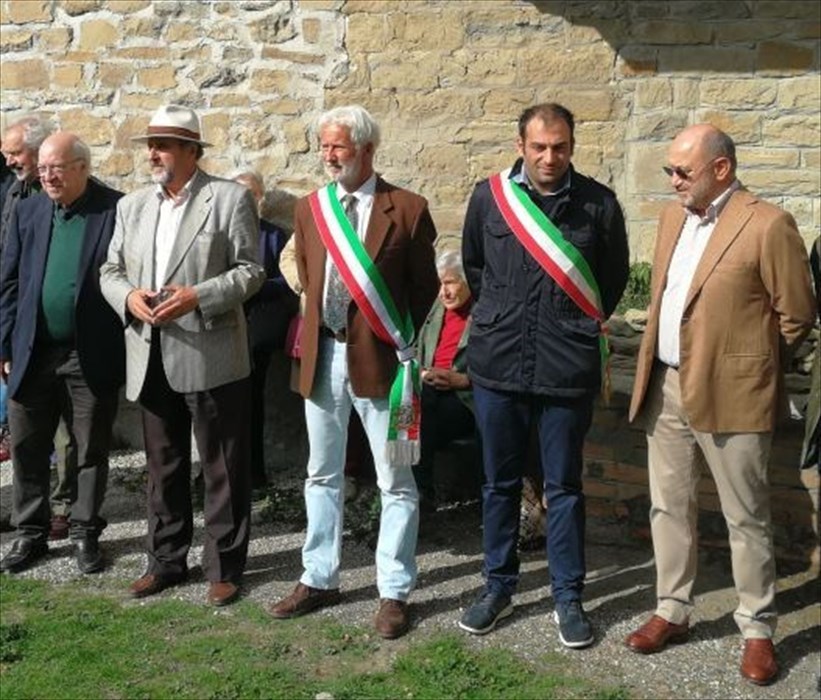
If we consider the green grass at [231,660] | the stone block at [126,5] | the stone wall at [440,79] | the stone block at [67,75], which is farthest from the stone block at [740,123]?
the stone block at [67,75]

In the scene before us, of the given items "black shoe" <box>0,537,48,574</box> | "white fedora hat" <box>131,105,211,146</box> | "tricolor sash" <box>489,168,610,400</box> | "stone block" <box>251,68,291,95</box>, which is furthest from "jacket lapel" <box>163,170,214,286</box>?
"stone block" <box>251,68,291,95</box>

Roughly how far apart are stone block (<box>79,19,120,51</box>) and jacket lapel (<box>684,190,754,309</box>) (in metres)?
4.33

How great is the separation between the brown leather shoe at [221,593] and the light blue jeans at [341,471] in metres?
0.49

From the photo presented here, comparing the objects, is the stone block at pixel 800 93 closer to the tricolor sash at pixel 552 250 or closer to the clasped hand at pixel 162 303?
the tricolor sash at pixel 552 250

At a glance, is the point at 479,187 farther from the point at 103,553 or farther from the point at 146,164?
the point at 146,164

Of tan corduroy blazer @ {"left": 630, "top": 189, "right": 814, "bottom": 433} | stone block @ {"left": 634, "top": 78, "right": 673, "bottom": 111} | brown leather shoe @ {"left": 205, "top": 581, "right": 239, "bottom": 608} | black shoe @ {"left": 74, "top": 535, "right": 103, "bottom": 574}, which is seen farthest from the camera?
stone block @ {"left": 634, "top": 78, "right": 673, "bottom": 111}

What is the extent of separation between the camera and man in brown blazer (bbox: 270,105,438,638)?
445cm

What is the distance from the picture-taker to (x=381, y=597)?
15.2 ft

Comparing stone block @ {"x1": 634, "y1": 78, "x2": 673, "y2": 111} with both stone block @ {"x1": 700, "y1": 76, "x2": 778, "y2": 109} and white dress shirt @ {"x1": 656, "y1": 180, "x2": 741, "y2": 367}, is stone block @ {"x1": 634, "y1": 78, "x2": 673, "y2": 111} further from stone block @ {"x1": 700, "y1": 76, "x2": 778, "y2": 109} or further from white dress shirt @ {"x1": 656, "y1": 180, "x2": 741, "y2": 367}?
white dress shirt @ {"x1": 656, "y1": 180, "x2": 741, "y2": 367}

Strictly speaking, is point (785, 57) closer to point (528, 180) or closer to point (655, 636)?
point (528, 180)

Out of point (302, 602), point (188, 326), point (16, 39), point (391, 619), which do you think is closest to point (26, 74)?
point (16, 39)

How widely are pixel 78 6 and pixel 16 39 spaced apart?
46 centimetres

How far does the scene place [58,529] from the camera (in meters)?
5.60

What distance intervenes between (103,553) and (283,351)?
154 cm
